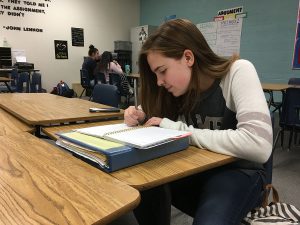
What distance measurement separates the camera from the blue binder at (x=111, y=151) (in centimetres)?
66

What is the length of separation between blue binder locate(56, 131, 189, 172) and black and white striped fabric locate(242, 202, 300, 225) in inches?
12.4

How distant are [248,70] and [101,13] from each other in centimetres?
693

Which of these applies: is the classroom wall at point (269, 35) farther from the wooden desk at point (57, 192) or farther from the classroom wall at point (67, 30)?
the wooden desk at point (57, 192)

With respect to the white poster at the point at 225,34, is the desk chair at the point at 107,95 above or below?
below

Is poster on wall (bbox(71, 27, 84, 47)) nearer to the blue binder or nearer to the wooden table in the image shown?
the wooden table

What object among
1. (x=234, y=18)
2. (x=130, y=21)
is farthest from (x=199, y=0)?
(x=130, y=21)

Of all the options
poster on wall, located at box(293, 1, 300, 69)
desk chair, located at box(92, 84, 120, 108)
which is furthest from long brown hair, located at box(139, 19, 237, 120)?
poster on wall, located at box(293, 1, 300, 69)

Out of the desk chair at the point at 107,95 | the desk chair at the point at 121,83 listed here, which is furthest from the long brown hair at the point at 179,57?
the desk chair at the point at 121,83

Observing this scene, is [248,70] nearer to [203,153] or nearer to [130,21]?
[203,153]

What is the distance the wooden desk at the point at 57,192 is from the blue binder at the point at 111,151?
1.1 inches

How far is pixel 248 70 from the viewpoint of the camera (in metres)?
0.93

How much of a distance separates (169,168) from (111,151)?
0.15 m

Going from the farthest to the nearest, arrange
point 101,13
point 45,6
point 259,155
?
point 101,13 < point 45,6 < point 259,155

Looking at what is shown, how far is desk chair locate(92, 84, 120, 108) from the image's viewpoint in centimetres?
202
